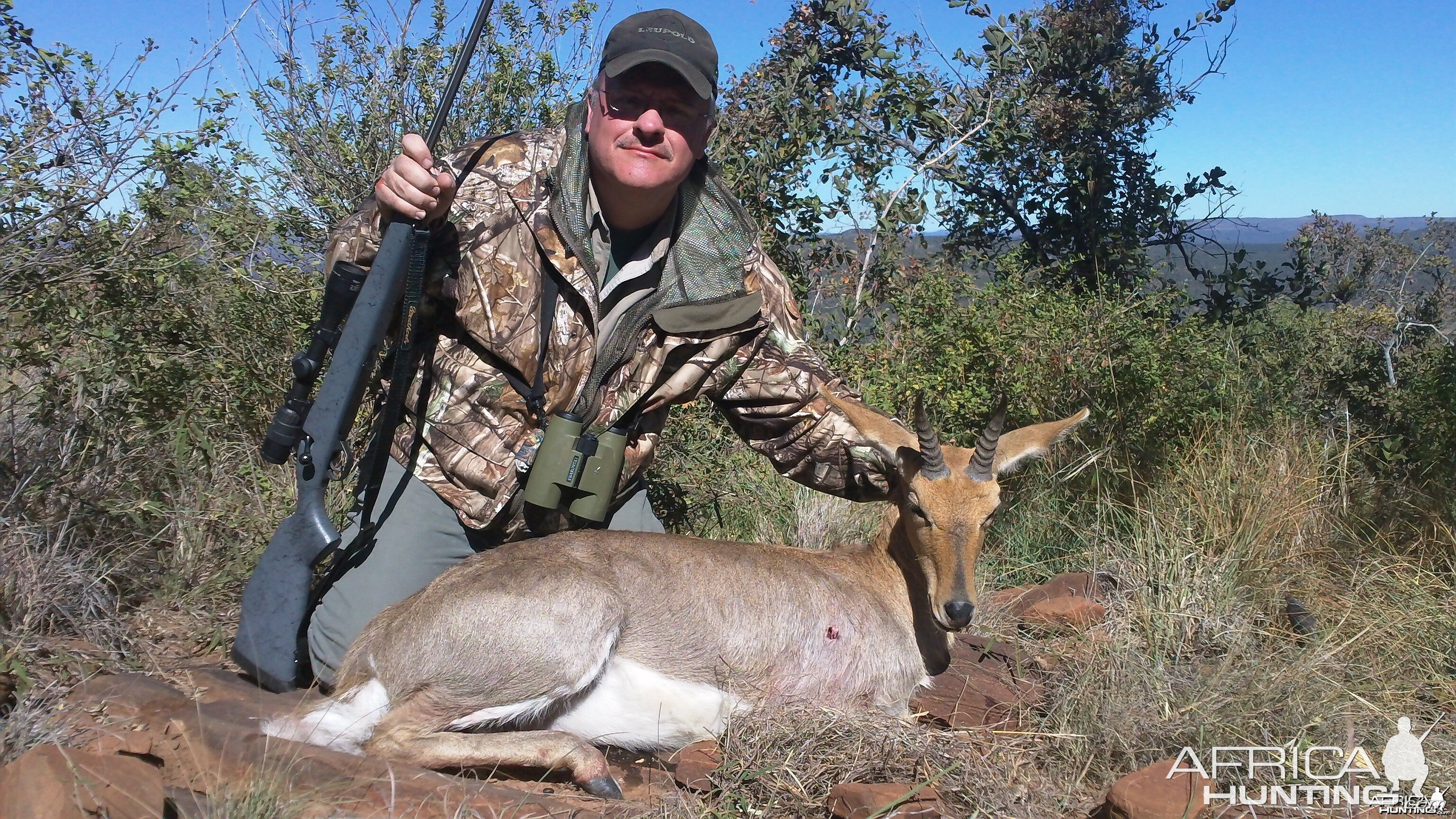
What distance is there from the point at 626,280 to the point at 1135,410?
335cm

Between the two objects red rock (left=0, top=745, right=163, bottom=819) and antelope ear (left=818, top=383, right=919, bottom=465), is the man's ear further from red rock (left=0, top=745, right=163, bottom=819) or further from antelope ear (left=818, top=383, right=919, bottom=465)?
red rock (left=0, top=745, right=163, bottom=819)

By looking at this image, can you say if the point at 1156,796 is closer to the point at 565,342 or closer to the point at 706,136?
the point at 565,342

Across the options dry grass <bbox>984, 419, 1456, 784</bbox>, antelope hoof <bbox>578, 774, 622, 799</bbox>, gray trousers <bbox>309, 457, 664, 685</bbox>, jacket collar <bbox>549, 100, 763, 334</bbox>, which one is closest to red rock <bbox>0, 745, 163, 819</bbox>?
gray trousers <bbox>309, 457, 664, 685</bbox>

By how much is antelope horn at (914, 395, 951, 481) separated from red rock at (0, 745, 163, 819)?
A: 2.81m

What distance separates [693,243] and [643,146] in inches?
21.0

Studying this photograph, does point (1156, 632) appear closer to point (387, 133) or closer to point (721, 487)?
point (721, 487)

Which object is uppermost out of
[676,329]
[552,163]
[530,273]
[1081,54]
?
[1081,54]

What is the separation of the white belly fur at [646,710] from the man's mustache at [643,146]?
2.09m

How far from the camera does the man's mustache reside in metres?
4.51

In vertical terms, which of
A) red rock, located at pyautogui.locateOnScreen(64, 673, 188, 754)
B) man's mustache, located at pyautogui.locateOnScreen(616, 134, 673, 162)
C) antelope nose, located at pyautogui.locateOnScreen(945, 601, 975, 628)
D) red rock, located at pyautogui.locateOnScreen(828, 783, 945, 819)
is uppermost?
man's mustache, located at pyautogui.locateOnScreen(616, 134, 673, 162)

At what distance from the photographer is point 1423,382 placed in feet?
21.3

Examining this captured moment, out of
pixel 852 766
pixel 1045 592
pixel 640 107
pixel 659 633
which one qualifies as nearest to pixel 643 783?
pixel 659 633

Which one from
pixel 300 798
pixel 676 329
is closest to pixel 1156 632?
pixel 676 329

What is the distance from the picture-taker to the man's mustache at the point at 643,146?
4512 mm
